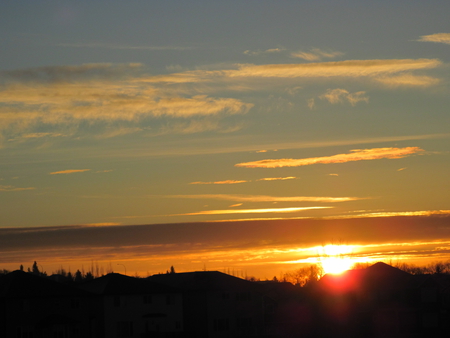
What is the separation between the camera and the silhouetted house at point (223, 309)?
260ft

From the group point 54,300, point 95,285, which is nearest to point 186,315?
point 95,285

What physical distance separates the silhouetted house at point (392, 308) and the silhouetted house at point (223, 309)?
1408 cm

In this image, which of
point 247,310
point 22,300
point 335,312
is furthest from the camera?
point 335,312

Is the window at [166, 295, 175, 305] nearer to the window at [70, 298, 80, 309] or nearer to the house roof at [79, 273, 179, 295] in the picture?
the house roof at [79, 273, 179, 295]

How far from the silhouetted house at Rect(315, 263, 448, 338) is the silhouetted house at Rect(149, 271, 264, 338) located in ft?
46.2

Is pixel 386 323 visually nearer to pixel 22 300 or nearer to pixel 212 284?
pixel 212 284

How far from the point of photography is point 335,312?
99.1 metres

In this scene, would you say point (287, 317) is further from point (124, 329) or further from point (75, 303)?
point (75, 303)

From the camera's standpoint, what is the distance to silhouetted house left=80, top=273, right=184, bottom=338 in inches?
2876

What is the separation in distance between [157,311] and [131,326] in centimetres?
360

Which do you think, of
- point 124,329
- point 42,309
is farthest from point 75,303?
point 124,329

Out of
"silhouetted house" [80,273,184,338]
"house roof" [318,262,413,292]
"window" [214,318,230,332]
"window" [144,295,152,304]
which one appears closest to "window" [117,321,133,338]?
"silhouetted house" [80,273,184,338]

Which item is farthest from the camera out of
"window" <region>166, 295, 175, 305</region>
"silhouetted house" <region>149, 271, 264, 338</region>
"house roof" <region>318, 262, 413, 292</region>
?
"house roof" <region>318, 262, 413, 292</region>

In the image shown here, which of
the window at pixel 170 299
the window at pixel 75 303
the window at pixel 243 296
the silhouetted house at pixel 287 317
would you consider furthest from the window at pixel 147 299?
the silhouetted house at pixel 287 317
